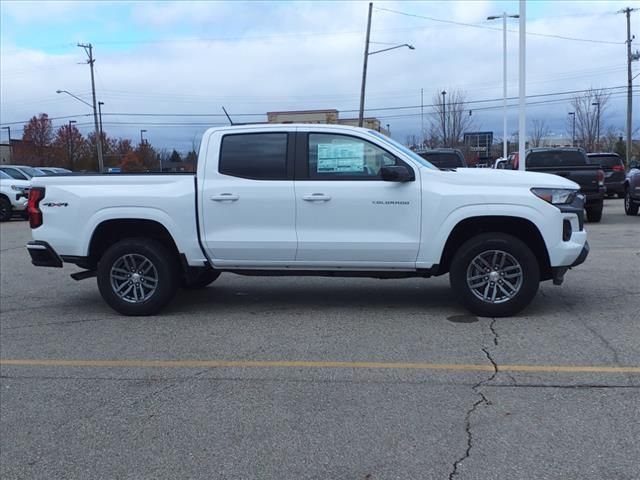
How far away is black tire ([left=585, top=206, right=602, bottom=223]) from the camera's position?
1638cm

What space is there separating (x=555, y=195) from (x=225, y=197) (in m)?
3.35

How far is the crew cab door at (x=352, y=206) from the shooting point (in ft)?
21.7

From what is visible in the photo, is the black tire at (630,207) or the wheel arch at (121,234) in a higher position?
the black tire at (630,207)

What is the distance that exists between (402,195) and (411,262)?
698mm

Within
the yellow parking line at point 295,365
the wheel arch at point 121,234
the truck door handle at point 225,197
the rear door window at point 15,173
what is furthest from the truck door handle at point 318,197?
the rear door window at point 15,173

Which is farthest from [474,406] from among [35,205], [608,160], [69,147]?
[69,147]

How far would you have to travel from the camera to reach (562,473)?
351 cm

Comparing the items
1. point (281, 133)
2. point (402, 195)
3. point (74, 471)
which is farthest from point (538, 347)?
point (74, 471)

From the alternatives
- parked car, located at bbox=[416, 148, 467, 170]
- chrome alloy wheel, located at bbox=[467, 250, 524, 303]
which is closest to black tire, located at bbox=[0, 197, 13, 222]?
parked car, located at bbox=[416, 148, 467, 170]

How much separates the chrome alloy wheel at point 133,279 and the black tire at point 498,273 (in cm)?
329

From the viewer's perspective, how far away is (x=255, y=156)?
692 centimetres

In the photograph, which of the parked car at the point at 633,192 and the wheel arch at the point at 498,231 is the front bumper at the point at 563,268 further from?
the parked car at the point at 633,192

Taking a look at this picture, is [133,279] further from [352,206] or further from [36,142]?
[36,142]

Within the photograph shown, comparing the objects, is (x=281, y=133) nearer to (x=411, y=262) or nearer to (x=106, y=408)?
(x=411, y=262)
